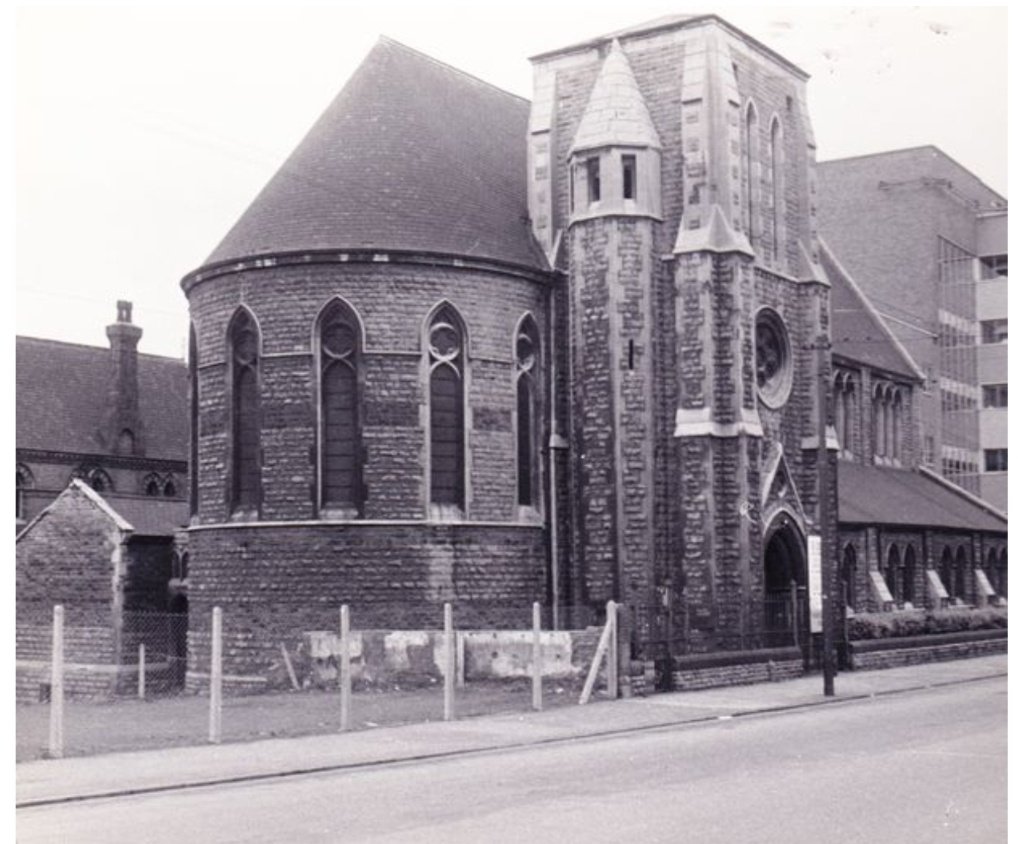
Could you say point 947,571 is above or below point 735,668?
above

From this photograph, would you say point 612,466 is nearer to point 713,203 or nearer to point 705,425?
point 705,425

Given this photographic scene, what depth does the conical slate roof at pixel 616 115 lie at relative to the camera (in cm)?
3284

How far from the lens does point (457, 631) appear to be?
2928 centimetres

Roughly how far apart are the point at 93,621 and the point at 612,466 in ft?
39.9

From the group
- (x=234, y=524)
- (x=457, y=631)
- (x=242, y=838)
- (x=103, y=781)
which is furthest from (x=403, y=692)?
(x=242, y=838)

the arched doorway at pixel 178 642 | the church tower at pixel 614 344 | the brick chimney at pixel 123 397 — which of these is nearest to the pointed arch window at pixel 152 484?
the brick chimney at pixel 123 397

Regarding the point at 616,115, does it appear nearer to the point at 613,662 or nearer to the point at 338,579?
the point at 338,579

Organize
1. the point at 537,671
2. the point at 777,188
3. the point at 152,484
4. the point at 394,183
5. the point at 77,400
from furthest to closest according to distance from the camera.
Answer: the point at 152,484 → the point at 77,400 → the point at 777,188 → the point at 394,183 → the point at 537,671

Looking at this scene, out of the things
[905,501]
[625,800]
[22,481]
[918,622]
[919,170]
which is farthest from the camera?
[919,170]

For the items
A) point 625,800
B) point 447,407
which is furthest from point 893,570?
point 625,800

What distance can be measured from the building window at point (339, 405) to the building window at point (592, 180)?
6.00 meters

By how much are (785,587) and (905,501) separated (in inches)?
478

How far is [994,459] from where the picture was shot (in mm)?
50781

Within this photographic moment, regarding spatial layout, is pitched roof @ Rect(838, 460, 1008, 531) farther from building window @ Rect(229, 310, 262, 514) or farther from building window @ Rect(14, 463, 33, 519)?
building window @ Rect(14, 463, 33, 519)
